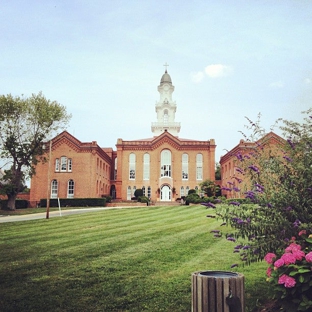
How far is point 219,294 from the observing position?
14.8ft

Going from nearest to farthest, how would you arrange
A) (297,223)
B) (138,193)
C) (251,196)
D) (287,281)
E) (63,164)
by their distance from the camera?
(287,281) < (297,223) < (251,196) < (63,164) < (138,193)

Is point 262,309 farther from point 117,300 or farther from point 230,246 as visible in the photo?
point 230,246

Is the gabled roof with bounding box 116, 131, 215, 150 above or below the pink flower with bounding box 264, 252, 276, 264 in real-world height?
above

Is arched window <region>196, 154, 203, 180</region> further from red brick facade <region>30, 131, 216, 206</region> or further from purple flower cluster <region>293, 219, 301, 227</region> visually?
purple flower cluster <region>293, 219, 301, 227</region>

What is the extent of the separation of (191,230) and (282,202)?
9831mm

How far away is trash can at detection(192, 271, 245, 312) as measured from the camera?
14.7ft

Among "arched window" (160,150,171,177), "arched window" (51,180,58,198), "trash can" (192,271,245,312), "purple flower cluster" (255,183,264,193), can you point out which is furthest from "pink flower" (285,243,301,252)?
"arched window" (160,150,171,177)

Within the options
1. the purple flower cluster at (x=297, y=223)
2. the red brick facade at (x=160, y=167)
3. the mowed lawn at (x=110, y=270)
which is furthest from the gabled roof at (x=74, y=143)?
the purple flower cluster at (x=297, y=223)

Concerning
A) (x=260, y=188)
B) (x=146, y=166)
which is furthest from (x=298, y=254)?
(x=146, y=166)

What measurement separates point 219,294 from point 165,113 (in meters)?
60.0

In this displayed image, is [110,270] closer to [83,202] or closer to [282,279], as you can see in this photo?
[282,279]

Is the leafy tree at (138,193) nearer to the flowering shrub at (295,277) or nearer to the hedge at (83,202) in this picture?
the hedge at (83,202)

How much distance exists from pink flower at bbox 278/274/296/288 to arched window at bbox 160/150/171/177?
43761 mm

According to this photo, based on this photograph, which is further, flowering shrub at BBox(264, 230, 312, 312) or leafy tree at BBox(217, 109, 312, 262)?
leafy tree at BBox(217, 109, 312, 262)
